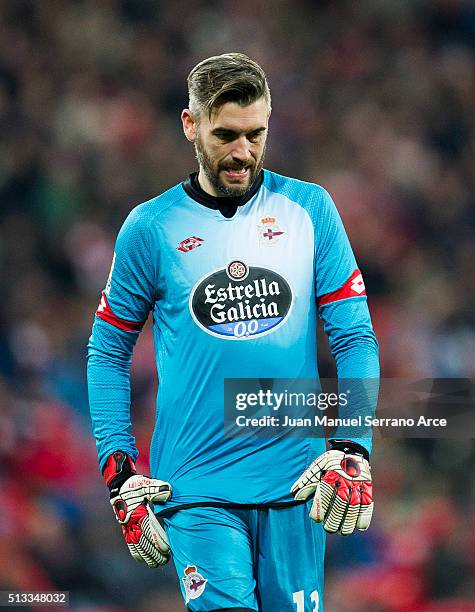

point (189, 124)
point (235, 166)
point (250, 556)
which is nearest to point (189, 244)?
point (235, 166)

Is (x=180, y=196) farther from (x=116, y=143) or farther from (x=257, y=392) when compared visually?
(x=116, y=143)

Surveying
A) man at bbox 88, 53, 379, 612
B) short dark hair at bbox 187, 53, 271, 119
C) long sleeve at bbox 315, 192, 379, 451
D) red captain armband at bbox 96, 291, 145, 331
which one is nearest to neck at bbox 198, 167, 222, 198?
man at bbox 88, 53, 379, 612

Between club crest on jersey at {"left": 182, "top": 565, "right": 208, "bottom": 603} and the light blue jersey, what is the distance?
23 centimetres

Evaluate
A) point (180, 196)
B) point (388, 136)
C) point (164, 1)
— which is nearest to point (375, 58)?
point (388, 136)

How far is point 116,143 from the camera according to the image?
832cm

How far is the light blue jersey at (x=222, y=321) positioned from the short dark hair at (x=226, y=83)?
0.38 m

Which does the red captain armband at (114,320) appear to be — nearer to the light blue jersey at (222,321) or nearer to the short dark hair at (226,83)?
the light blue jersey at (222,321)

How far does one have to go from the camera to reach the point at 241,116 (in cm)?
372

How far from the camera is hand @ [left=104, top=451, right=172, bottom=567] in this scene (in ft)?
12.3

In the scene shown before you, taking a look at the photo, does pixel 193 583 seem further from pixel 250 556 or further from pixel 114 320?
pixel 114 320

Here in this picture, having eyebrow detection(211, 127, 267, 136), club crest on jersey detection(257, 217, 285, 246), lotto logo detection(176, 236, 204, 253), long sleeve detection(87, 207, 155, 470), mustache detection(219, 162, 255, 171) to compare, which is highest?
eyebrow detection(211, 127, 267, 136)

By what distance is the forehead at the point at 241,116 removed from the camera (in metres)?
3.73

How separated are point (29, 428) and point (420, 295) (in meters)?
2.90

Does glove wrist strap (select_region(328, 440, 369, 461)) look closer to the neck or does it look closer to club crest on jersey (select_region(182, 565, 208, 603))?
club crest on jersey (select_region(182, 565, 208, 603))
